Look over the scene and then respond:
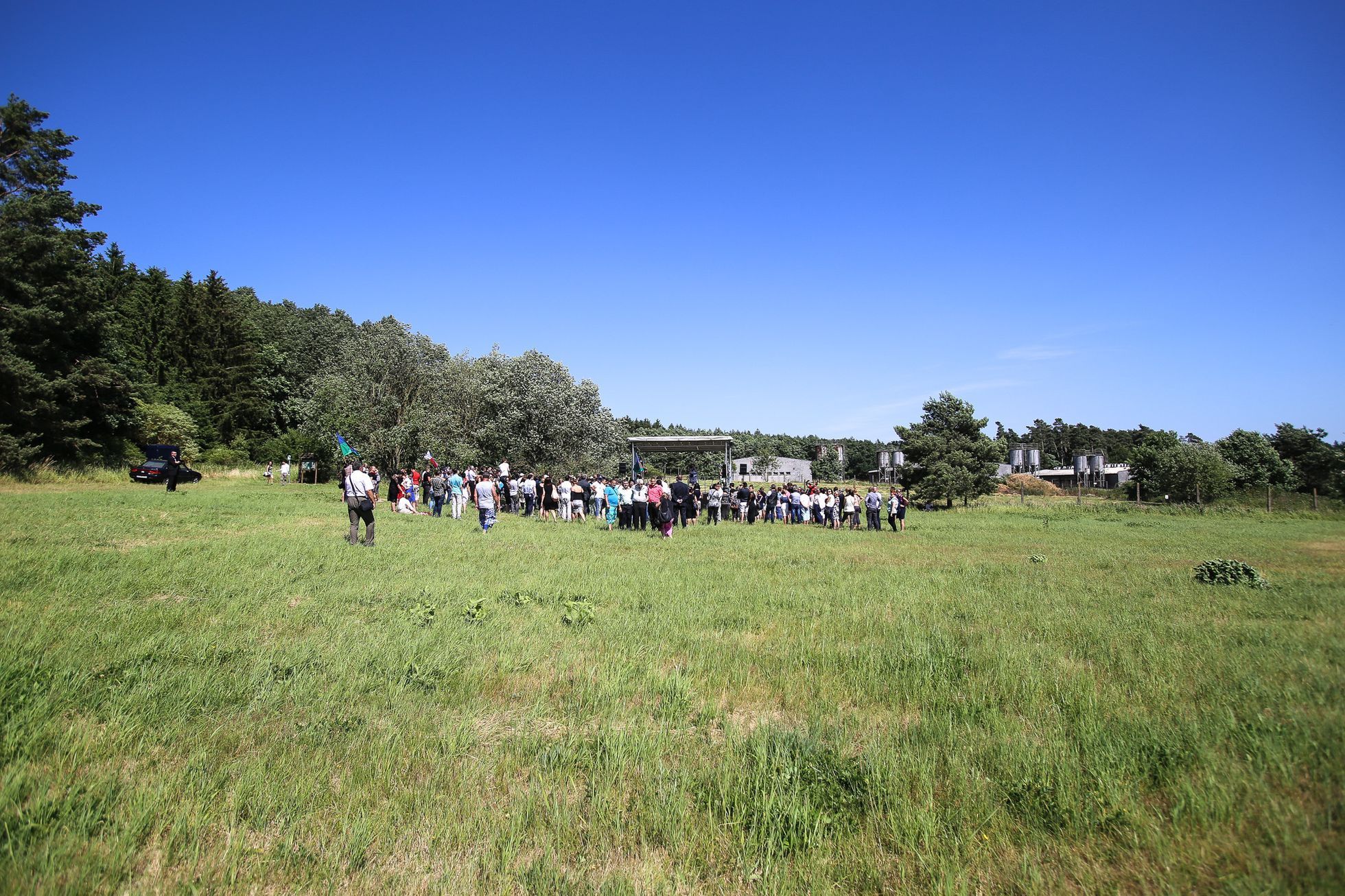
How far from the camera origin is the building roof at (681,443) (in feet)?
117

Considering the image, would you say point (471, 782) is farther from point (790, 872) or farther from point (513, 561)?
point (513, 561)

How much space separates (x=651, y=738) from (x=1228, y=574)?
35.8 ft

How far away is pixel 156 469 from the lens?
39094mm

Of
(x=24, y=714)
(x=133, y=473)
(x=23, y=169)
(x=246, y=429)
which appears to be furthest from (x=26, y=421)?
(x=24, y=714)

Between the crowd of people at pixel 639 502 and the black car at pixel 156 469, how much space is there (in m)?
16.5

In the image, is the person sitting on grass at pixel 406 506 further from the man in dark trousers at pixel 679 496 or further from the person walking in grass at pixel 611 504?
the man in dark trousers at pixel 679 496

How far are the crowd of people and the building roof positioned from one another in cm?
444

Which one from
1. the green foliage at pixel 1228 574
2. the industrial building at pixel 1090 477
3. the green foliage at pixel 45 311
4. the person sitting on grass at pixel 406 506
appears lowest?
the person sitting on grass at pixel 406 506

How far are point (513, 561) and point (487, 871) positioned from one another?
935 centimetres

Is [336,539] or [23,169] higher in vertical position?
[23,169]

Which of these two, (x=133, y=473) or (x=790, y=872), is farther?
(x=133, y=473)

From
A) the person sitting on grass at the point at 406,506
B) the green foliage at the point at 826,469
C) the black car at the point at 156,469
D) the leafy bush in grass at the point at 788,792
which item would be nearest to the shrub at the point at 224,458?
the black car at the point at 156,469

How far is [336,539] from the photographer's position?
14.8 m

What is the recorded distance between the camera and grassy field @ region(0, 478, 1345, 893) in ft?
10.3
